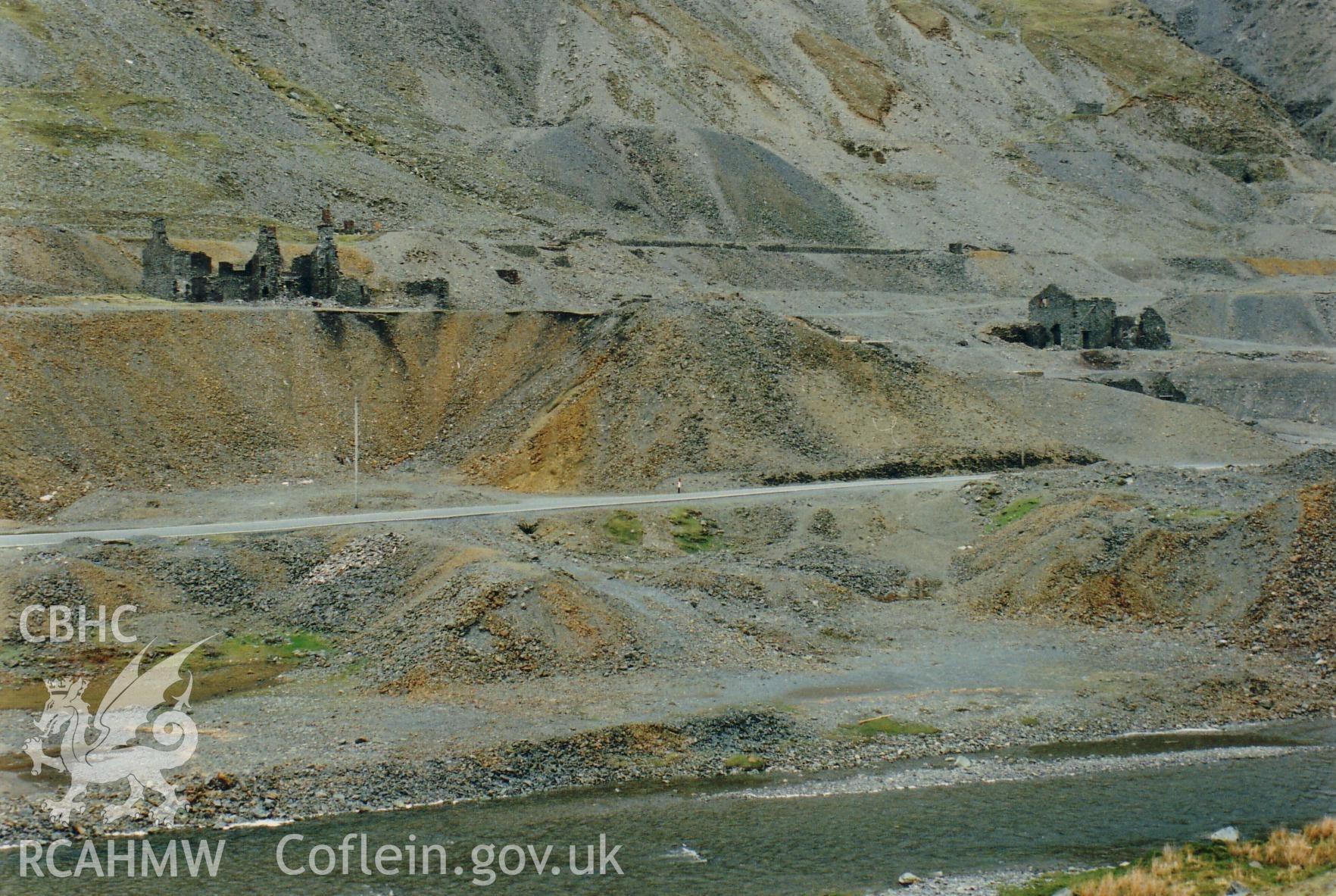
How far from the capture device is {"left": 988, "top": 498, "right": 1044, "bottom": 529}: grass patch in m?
47.1

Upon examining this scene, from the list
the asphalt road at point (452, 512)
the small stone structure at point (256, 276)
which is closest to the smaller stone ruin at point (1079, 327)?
the asphalt road at point (452, 512)

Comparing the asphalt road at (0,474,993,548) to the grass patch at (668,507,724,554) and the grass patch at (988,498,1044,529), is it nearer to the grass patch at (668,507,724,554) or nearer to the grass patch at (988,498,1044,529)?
the grass patch at (668,507,724,554)

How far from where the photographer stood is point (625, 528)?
45.7 meters

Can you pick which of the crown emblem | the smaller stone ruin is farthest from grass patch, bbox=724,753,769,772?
the smaller stone ruin

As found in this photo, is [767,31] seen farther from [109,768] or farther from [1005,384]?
[109,768]

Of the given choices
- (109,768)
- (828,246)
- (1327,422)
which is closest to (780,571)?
(109,768)

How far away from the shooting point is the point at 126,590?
125ft

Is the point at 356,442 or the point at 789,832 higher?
the point at 356,442

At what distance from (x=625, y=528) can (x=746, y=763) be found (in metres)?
15.8

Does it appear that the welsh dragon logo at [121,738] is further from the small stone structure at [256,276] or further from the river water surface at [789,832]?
the small stone structure at [256,276]

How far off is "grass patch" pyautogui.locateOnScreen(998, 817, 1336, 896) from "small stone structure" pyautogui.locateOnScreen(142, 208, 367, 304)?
4402cm

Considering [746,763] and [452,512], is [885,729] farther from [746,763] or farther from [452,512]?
[452,512]

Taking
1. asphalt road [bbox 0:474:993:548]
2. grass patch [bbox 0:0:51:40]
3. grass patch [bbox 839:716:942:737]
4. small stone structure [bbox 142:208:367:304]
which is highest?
grass patch [bbox 0:0:51:40]

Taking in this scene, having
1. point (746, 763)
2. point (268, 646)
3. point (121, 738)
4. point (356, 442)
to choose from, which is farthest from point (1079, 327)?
point (121, 738)
